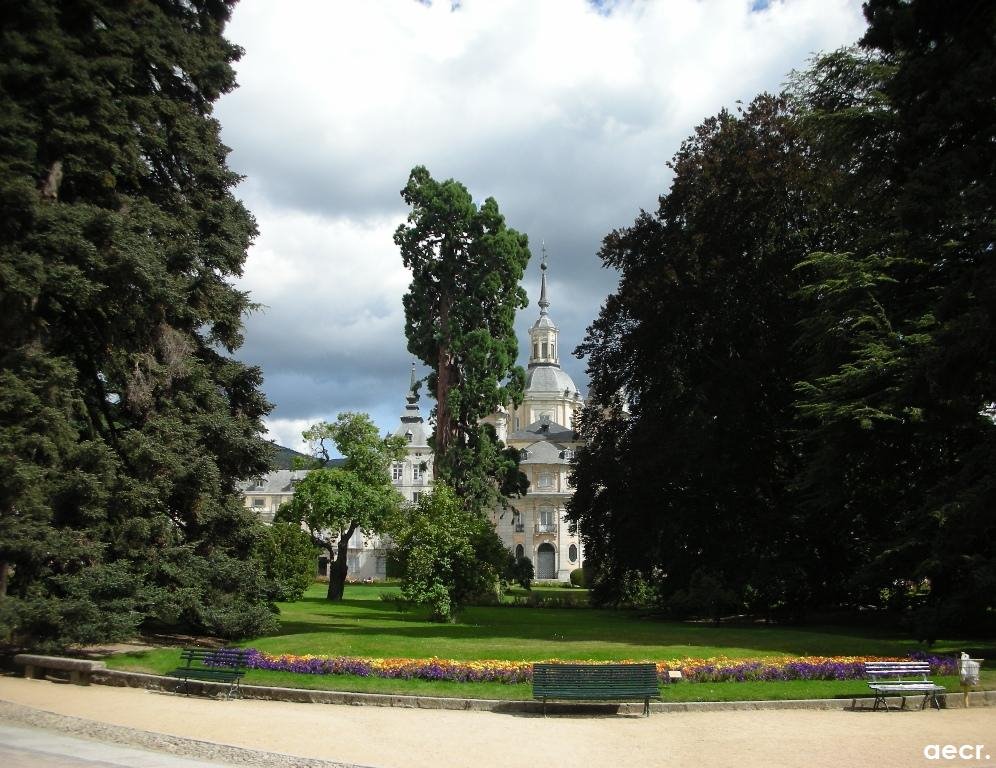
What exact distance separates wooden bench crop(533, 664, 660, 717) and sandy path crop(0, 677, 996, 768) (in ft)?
1.10

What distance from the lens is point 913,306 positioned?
23.7 meters

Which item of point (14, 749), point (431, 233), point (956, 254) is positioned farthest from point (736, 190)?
point (14, 749)

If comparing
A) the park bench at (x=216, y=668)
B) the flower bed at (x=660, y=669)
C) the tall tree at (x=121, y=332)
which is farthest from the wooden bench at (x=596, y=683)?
the tall tree at (x=121, y=332)

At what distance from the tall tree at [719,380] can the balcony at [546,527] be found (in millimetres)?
54235

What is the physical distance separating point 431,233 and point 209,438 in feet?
64.7

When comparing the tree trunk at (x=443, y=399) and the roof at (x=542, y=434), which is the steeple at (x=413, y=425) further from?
the tree trunk at (x=443, y=399)

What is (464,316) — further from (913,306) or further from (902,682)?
(902,682)

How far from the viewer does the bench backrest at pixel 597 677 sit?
12344 mm

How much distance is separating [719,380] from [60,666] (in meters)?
22.4

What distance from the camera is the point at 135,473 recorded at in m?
19.7

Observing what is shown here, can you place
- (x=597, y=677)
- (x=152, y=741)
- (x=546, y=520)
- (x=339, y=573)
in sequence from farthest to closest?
1. (x=546, y=520)
2. (x=339, y=573)
3. (x=597, y=677)
4. (x=152, y=741)

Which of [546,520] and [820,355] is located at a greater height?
[820,355]

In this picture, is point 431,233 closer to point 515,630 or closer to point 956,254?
point 515,630

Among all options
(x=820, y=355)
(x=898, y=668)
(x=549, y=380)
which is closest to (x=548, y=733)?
(x=898, y=668)
